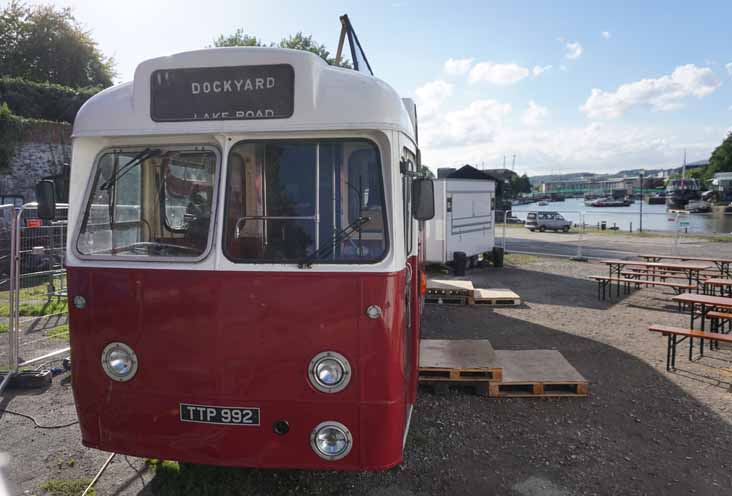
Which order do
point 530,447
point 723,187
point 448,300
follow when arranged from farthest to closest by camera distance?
point 723,187
point 448,300
point 530,447

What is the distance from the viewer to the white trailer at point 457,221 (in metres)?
15.0

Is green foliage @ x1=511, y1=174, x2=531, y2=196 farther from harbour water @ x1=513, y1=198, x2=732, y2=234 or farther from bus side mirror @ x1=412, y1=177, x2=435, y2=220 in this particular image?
bus side mirror @ x1=412, y1=177, x2=435, y2=220

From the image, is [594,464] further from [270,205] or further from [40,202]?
[40,202]

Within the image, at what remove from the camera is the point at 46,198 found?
146 inches

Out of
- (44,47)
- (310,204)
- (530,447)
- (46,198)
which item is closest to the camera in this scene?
(310,204)

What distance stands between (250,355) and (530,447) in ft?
9.55

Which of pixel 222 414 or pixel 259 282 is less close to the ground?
pixel 259 282

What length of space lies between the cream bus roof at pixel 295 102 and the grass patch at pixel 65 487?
105 inches

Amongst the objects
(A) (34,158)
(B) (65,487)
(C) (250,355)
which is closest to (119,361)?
(C) (250,355)

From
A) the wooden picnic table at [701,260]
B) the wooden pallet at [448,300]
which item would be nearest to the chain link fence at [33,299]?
the wooden pallet at [448,300]

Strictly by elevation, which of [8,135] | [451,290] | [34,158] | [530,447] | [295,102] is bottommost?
[530,447]

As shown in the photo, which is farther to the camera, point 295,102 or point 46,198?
point 46,198

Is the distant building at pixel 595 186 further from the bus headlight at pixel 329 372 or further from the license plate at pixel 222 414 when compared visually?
the license plate at pixel 222 414

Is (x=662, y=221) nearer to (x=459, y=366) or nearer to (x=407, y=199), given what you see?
(x=459, y=366)
